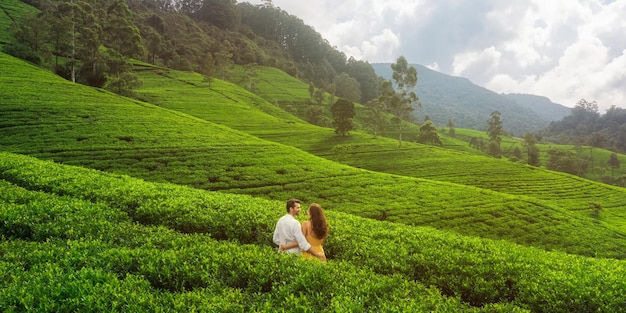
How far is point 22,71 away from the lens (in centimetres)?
5456

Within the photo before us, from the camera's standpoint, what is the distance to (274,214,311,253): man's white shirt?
10945 millimetres

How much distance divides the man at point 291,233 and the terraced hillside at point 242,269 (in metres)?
0.65

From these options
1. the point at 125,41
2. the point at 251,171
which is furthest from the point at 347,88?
the point at 251,171

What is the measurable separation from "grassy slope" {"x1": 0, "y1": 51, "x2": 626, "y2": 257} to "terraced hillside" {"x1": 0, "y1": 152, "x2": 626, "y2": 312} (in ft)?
60.1

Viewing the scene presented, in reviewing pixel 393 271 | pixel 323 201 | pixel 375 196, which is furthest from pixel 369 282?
pixel 375 196

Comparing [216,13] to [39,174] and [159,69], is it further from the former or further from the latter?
[39,174]

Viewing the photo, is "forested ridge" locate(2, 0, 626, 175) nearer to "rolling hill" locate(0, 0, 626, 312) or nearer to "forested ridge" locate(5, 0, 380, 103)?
"forested ridge" locate(5, 0, 380, 103)

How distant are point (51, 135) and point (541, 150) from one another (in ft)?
558

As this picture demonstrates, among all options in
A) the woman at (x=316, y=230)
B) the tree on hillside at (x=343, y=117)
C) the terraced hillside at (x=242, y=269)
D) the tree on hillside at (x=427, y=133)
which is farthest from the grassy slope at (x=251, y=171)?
the tree on hillside at (x=427, y=133)

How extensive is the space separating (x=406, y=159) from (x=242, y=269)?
60442mm

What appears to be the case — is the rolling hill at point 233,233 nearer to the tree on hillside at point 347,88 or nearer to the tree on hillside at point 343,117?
the tree on hillside at point 343,117

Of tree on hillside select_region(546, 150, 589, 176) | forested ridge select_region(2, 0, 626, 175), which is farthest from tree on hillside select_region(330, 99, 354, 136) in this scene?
tree on hillside select_region(546, 150, 589, 176)

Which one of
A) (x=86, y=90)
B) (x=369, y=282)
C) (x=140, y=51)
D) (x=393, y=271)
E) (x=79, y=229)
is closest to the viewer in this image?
(x=369, y=282)

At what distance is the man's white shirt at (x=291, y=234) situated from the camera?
35.9 feet
